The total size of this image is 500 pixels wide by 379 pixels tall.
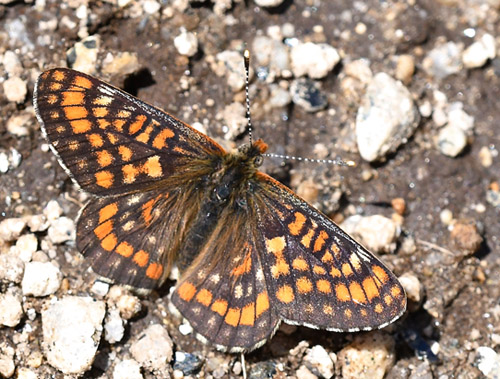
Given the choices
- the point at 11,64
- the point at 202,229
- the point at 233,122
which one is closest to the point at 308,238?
the point at 202,229

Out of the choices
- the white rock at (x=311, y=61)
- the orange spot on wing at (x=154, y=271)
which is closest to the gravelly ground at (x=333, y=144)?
the white rock at (x=311, y=61)

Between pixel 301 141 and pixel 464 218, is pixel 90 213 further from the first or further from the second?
pixel 464 218

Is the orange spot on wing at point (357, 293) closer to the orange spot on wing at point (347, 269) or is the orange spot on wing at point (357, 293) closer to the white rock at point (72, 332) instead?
the orange spot on wing at point (347, 269)

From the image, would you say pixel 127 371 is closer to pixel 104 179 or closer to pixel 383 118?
pixel 104 179

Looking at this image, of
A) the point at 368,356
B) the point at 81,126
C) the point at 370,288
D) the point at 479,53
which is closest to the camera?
the point at 370,288

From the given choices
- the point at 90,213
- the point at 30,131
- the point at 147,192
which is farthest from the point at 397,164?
the point at 30,131

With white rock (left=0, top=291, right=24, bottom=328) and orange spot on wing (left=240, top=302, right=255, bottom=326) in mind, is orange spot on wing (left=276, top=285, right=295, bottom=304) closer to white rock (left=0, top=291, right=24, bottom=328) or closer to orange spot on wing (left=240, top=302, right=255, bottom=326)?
orange spot on wing (left=240, top=302, right=255, bottom=326)

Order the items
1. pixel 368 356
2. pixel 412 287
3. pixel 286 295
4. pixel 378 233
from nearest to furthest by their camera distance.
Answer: pixel 286 295
pixel 368 356
pixel 412 287
pixel 378 233
